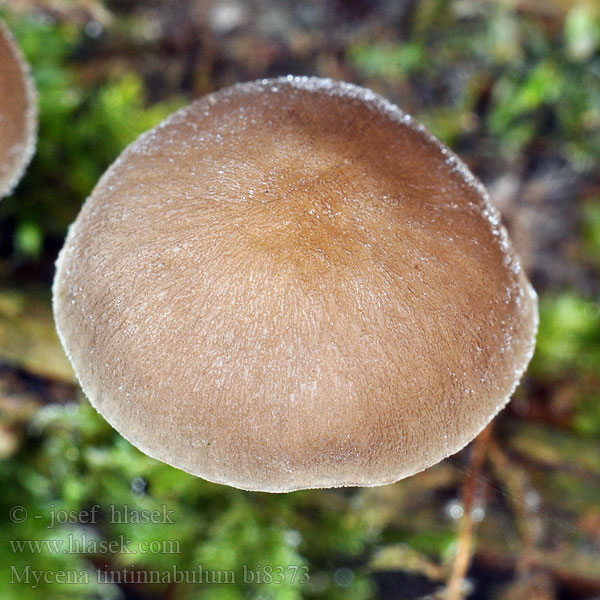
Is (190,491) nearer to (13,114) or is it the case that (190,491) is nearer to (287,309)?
(287,309)

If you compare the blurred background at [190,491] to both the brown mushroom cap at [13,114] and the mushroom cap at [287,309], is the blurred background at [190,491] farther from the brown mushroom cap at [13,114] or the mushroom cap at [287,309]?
the mushroom cap at [287,309]

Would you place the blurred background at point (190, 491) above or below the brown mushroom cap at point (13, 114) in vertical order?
below

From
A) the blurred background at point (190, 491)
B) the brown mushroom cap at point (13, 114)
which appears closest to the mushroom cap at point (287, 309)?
the brown mushroom cap at point (13, 114)

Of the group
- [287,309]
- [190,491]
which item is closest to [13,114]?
[287,309]

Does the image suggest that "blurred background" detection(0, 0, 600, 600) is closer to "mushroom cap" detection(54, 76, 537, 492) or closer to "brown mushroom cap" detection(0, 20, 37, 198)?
"brown mushroom cap" detection(0, 20, 37, 198)

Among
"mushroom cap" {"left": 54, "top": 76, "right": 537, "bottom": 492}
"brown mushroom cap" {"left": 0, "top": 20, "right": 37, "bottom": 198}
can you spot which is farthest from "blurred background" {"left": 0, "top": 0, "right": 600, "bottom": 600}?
"mushroom cap" {"left": 54, "top": 76, "right": 537, "bottom": 492}

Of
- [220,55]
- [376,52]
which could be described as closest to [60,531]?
[220,55]
